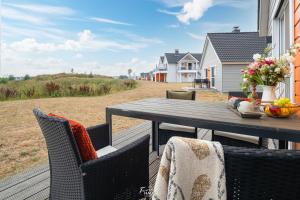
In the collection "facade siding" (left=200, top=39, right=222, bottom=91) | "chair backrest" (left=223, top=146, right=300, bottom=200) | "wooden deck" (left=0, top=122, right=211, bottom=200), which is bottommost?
"wooden deck" (left=0, top=122, right=211, bottom=200)

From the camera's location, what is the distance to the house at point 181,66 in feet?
108

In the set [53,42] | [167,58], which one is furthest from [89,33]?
[167,58]

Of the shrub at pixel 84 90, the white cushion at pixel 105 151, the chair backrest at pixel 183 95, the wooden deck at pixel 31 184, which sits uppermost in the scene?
the shrub at pixel 84 90

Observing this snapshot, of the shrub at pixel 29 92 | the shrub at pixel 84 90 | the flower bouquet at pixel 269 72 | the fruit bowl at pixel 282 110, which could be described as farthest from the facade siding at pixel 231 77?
the fruit bowl at pixel 282 110

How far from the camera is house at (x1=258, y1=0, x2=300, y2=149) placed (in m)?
2.52

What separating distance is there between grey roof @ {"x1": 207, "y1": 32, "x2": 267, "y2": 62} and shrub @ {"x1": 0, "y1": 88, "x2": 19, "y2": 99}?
37.7 feet

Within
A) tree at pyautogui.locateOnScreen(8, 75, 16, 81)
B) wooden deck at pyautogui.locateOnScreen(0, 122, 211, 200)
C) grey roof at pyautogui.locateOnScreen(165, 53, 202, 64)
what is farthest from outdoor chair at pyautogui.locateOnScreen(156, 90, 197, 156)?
grey roof at pyautogui.locateOnScreen(165, 53, 202, 64)

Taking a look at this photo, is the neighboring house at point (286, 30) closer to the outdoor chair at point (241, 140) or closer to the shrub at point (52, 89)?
the outdoor chair at point (241, 140)

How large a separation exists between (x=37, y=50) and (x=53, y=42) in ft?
8.64

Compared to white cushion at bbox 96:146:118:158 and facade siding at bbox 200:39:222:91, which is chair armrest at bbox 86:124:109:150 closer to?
white cushion at bbox 96:146:118:158

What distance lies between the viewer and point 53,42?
16.0 m

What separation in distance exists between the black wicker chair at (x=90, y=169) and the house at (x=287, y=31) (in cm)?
201

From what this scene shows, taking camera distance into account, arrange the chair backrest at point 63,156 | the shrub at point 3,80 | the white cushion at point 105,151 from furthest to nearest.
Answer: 1. the shrub at point 3,80
2. the white cushion at point 105,151
3. the chair backrest at point 63,156

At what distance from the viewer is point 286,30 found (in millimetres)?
3941
